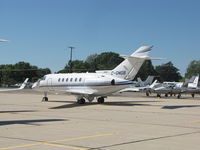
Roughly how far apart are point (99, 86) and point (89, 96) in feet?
5.65

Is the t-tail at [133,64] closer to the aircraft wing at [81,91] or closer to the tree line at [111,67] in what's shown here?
the aircraft wing at [81,91]

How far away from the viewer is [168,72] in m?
172

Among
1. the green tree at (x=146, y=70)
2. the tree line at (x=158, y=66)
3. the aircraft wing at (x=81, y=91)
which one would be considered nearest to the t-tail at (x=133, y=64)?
the aircraft wing at (x=81, y=91)

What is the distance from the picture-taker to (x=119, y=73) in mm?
30719

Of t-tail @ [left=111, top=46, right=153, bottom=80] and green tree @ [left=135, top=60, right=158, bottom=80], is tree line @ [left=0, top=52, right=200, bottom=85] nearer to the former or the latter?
green tree @ [left=135, top=60, right=158, bottom=80]

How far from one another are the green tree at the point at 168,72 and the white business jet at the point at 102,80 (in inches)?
5474

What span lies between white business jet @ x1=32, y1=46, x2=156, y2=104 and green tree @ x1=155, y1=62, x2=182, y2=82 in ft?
456

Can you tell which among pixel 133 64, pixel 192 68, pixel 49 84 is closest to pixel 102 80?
pixel 133 64

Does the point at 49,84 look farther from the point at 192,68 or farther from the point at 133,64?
the point at 192,68

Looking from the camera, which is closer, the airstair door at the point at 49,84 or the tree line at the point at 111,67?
the airstair door at the point at 49,84

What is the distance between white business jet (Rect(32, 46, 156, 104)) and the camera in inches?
1189

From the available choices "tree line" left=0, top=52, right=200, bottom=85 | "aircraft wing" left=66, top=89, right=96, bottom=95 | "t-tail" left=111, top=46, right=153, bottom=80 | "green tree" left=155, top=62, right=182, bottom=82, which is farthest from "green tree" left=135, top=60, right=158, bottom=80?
"t-tail" left=111, top=46, right=153, bottom=80

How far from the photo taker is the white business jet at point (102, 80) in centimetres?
3020

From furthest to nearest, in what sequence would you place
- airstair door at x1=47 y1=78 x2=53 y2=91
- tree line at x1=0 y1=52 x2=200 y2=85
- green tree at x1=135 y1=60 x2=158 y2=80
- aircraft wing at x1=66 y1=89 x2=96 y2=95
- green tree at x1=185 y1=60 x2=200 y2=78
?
1. green tree at x1=185 y1=60 x2=200 y2=78
2. green tree at x1=135 y1=60 x2=158 y2=80
3. tree line at x1=0 y1=52 x2=200 y2=85
4. airstair door at x1=47 y1=78 x2=53 y2=91
5. aircraft wing at x1=66 y1=89 x2=96 y2=95
